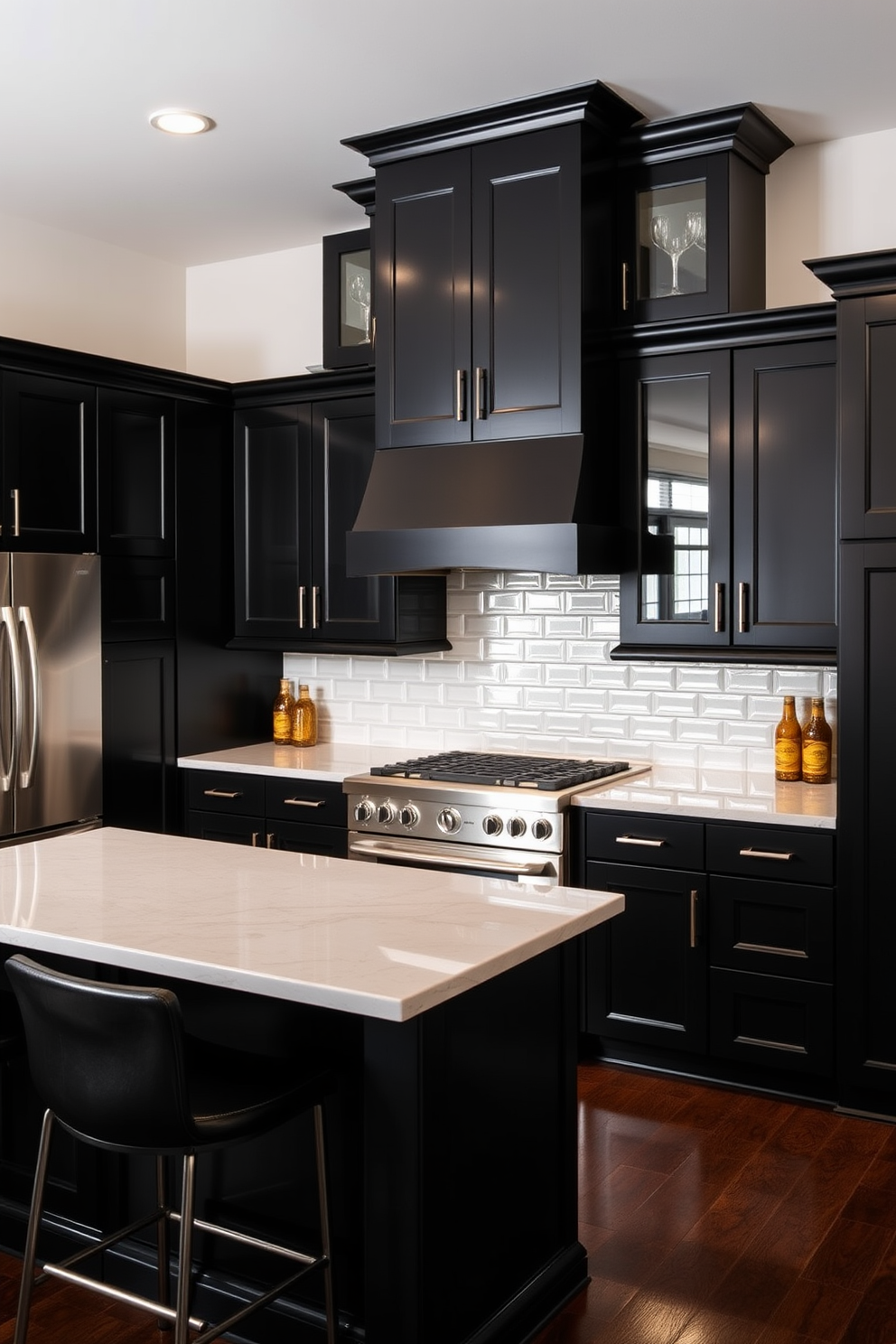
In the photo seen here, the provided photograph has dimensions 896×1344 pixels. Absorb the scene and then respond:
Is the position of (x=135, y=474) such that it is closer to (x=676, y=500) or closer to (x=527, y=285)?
(x=527, y=285)

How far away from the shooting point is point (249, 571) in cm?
511

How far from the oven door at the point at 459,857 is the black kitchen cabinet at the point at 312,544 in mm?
807

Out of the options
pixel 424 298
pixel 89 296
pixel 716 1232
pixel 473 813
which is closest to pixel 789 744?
pixel 473 813

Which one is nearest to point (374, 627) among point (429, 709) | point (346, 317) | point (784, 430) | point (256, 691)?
point (429, 709)

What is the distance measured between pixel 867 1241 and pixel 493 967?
1.45 m

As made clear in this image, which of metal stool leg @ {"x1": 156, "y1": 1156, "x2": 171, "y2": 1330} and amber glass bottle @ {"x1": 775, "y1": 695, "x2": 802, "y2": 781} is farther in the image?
amber glass bottle @ {"x1": 775, "y1": 695, "x2": 802, "y2": 781}

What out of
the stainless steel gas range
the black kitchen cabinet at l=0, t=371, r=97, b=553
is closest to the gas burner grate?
the stainless steel gas range

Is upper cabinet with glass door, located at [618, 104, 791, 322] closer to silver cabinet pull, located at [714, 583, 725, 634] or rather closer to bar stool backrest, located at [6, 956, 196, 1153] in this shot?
silver cabinet pull, located at [714, 583, 725, 634]

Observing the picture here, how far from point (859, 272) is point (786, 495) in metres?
0.71

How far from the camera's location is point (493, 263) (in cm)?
411

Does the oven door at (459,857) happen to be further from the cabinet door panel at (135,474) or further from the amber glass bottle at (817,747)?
the cabinet door panel at (135,474)

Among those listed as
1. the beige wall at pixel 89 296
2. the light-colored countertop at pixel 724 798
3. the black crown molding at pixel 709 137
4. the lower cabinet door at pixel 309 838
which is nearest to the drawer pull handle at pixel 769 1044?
the light-colored countertop at pixel 724 798

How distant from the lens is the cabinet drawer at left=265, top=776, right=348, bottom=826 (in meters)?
4.48

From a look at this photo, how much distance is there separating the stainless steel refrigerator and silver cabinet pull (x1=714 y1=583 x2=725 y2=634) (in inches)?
86.2
